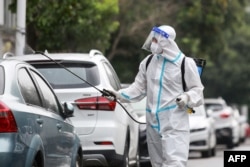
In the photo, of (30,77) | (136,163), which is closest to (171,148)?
(30,77)

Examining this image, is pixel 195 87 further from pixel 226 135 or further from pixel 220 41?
pixel 220 41

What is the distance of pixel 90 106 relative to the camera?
1205 cm

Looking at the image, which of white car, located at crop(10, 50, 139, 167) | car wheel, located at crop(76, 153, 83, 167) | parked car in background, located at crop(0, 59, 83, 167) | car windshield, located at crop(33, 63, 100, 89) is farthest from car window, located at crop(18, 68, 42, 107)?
car windshield, located at crop(33, 63, 100, 89)

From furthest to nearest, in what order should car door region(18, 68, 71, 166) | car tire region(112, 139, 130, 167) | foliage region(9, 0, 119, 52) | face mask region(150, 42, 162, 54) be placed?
foliage region(9, 0, 119, 52) → car tire region(112, 139, 130, 167) → face mask region(150, 42, 162, 54) → car door region(18, 68, 71, 166)

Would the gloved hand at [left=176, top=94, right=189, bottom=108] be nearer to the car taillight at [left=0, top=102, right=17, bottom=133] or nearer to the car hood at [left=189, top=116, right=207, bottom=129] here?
the car taillight at [left=0, top=102, right=17, bottom=133]

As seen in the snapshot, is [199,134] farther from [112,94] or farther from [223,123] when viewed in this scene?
[112,94]

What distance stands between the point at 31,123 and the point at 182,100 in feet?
6.29

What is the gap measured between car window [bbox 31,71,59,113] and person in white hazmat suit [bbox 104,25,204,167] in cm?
103

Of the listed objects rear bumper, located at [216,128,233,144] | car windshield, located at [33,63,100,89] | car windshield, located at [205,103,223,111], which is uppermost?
car windshield, located at [33,63,100,89]

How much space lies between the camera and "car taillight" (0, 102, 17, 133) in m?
7.90

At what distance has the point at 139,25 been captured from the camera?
101ft

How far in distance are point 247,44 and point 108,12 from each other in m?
36.9

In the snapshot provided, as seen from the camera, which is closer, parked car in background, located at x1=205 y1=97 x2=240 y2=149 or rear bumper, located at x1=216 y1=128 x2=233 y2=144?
parked car in background, located at x1=205 y1=97 x2=240 y2=149

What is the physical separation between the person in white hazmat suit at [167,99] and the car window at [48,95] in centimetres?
103
